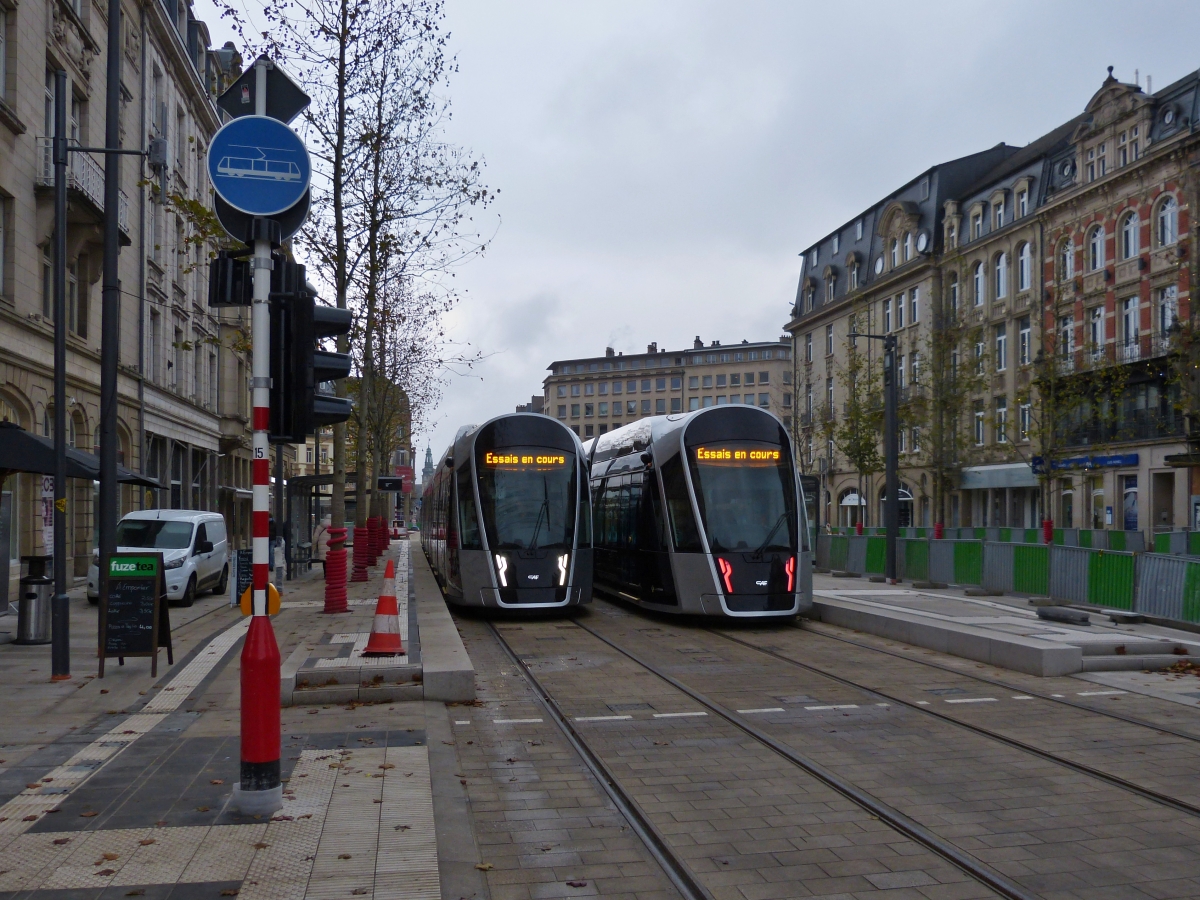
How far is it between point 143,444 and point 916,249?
38799 mm

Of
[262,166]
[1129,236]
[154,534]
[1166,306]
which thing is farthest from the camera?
[1129,236]

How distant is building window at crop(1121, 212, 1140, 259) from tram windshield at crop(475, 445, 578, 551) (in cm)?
2991

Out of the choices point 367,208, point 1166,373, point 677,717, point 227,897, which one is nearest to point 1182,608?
point 677,717

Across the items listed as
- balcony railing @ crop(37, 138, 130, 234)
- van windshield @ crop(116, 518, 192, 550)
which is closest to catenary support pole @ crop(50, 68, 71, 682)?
van windshield @ crop(116, 518, 192, 550)

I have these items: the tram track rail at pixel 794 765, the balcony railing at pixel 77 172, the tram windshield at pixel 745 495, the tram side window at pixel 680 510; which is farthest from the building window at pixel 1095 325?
the tram track rail at pixel 794 765

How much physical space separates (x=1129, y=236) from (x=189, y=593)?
114 ft

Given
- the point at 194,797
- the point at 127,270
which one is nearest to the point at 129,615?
the point at 194,797

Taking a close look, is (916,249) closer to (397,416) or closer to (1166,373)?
(1166,373)

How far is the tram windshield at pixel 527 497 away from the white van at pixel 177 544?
7005mm

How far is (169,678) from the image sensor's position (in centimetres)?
1122

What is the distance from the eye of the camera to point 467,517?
17.8m

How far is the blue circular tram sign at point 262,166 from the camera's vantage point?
628cm

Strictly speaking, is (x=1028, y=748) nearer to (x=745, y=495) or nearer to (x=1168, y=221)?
(x=745, y=495)

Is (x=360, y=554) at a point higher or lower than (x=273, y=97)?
lower
